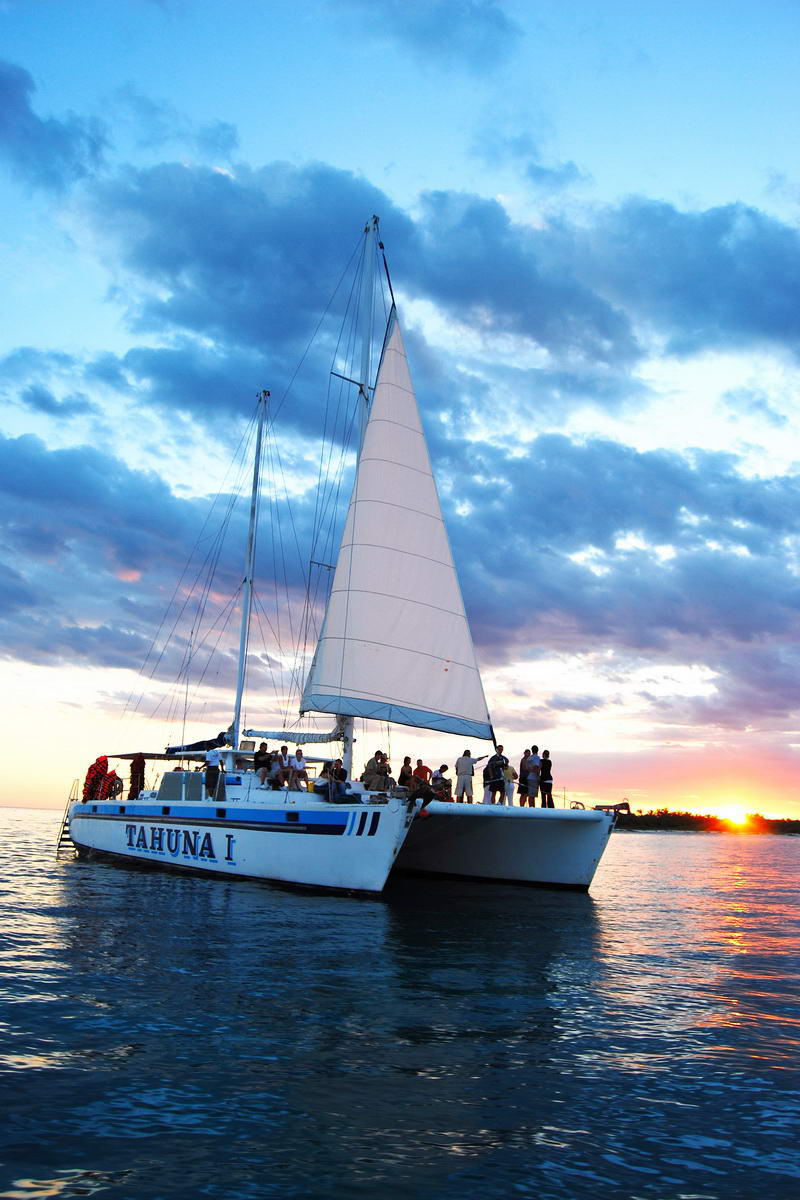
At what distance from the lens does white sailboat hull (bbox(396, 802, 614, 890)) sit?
85.5ft

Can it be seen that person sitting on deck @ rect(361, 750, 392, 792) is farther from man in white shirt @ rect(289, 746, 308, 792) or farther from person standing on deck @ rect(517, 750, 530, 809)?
person standing on deck @ rect(517, 750, 530, 809)

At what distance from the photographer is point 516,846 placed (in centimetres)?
2780

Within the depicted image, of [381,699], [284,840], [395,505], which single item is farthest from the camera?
[395,505]

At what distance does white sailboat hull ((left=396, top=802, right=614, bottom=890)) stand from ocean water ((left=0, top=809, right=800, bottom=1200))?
22.5 feet

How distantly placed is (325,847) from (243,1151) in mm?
16811

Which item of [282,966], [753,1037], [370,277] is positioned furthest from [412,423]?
[753,1037]

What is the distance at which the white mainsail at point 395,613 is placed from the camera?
84.3 feet

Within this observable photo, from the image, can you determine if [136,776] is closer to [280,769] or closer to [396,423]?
[280,769]

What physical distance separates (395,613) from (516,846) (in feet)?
25.0

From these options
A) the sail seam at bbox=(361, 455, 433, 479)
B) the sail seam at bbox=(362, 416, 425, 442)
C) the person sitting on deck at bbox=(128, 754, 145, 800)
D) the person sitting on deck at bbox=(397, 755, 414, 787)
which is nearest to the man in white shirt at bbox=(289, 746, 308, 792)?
the person sitting on deck at bbox=(397, 755, 414, 787)

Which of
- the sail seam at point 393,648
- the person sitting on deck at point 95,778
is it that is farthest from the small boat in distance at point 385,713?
the person sitting on deck at point 95,778

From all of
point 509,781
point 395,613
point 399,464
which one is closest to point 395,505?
point 399,464

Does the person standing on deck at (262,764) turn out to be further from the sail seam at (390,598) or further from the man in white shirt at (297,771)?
the sail seam at (390,598)

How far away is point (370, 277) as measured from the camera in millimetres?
31594
